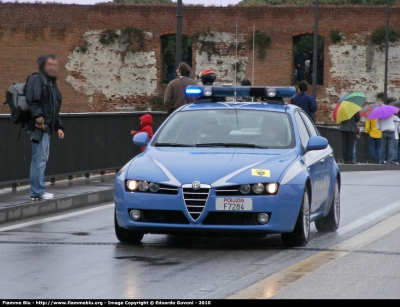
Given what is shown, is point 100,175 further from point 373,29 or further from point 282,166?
point 373,29

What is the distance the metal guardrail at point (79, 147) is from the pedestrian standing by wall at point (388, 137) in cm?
1184

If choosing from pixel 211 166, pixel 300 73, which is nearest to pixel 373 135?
pixel 300 73

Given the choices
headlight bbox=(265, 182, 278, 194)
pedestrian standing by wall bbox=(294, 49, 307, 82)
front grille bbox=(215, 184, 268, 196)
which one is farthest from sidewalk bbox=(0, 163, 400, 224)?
pedestrian standing by wall bbox=(294, 49, 307, 82)

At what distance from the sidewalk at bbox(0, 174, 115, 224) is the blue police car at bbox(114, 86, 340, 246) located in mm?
2675

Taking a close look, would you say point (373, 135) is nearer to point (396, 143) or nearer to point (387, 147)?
point (387, 147)

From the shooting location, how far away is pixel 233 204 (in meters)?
9.54

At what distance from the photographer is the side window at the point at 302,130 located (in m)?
11.0

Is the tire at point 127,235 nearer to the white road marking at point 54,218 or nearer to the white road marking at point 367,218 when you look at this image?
the white road marking at point 54,218

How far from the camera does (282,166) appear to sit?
9906 mm

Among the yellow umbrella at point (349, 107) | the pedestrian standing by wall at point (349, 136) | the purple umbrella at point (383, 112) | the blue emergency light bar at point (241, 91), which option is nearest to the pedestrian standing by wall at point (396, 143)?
the purple umbrella at point (383, 112)

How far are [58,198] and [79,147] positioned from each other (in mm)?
4091

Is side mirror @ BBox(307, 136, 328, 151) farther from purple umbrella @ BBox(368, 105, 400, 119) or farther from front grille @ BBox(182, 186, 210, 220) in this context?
purple umbrella @ BBox(368, 105, 400, 119)

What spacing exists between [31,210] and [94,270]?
509 cm

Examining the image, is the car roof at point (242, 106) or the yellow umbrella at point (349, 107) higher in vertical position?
the car roof at point (242, 106)
